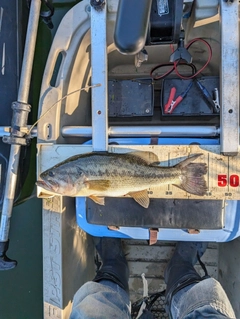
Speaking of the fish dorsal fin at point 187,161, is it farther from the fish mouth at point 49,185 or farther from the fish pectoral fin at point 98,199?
the fish mouth at point 49,185

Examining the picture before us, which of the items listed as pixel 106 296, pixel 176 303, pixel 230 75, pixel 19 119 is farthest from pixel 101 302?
pixel 230 75

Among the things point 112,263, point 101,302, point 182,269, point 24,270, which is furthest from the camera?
point 24,270

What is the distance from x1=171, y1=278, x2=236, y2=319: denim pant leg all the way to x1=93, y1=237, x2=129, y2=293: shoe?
0.34m

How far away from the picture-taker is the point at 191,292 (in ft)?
4.20

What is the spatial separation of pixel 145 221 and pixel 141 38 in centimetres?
81

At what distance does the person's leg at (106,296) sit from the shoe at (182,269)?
0.79 ft

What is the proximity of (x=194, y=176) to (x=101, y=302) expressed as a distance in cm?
67

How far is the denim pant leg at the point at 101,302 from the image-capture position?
3.92 feet

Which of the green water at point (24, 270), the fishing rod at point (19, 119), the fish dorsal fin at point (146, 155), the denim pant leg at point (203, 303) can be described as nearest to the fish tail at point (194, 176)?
the fish dorsal fin at point (146, 155)

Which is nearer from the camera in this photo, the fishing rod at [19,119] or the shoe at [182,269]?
the fishing rod at [19,119]

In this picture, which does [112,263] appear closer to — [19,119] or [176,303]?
[176,303]

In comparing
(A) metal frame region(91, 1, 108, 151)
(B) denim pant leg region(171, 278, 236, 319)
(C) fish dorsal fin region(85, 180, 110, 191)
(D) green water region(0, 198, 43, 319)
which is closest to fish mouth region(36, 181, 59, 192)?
(C) fish dorsal fin region(85, 180, 110, 191)

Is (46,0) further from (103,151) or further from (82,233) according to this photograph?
(82,233)

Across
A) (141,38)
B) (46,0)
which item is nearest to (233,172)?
(141,38)
